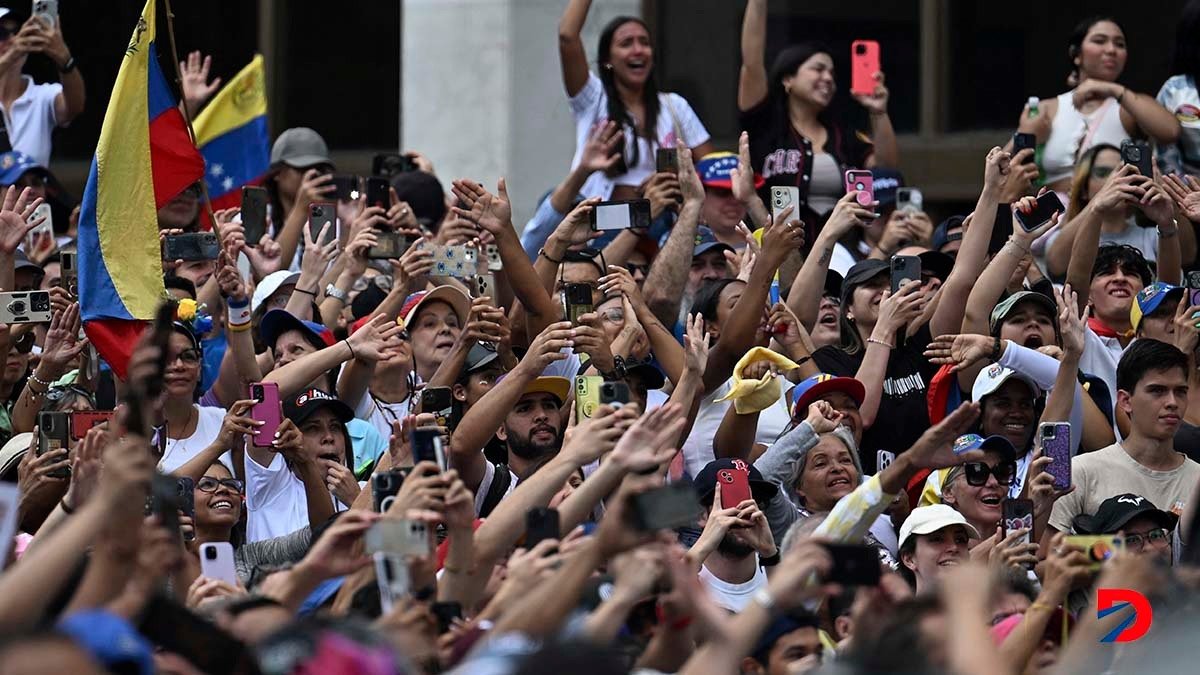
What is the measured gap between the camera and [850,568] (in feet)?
17.6

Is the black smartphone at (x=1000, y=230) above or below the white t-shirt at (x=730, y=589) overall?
above

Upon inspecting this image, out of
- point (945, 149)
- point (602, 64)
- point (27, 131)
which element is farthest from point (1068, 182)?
point (27, 131)

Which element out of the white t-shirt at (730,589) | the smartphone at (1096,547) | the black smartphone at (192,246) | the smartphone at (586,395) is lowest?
the white t-shirt at (730,589)

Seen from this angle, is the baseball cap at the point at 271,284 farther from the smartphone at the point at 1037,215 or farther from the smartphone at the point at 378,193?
the smartphone at the point at 1037,215

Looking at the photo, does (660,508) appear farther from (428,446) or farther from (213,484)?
(213,484)

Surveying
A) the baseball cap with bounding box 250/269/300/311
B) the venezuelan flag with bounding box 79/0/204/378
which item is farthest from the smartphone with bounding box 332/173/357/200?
the venezuelan flag with bounding box 79/0/204/378

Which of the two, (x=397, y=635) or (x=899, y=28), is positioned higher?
(x=899, y=28)

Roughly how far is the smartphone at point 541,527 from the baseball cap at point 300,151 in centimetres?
568

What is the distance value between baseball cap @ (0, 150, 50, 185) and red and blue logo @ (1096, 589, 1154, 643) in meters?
6.41

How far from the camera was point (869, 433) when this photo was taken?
8859mm

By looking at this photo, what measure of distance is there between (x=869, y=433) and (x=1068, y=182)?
2.48 metres

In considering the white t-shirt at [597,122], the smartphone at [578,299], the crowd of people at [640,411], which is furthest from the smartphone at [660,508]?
the white t-shirt at [597,122]

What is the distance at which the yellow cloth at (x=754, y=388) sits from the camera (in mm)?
8258

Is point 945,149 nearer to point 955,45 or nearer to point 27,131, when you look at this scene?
point 955,45
